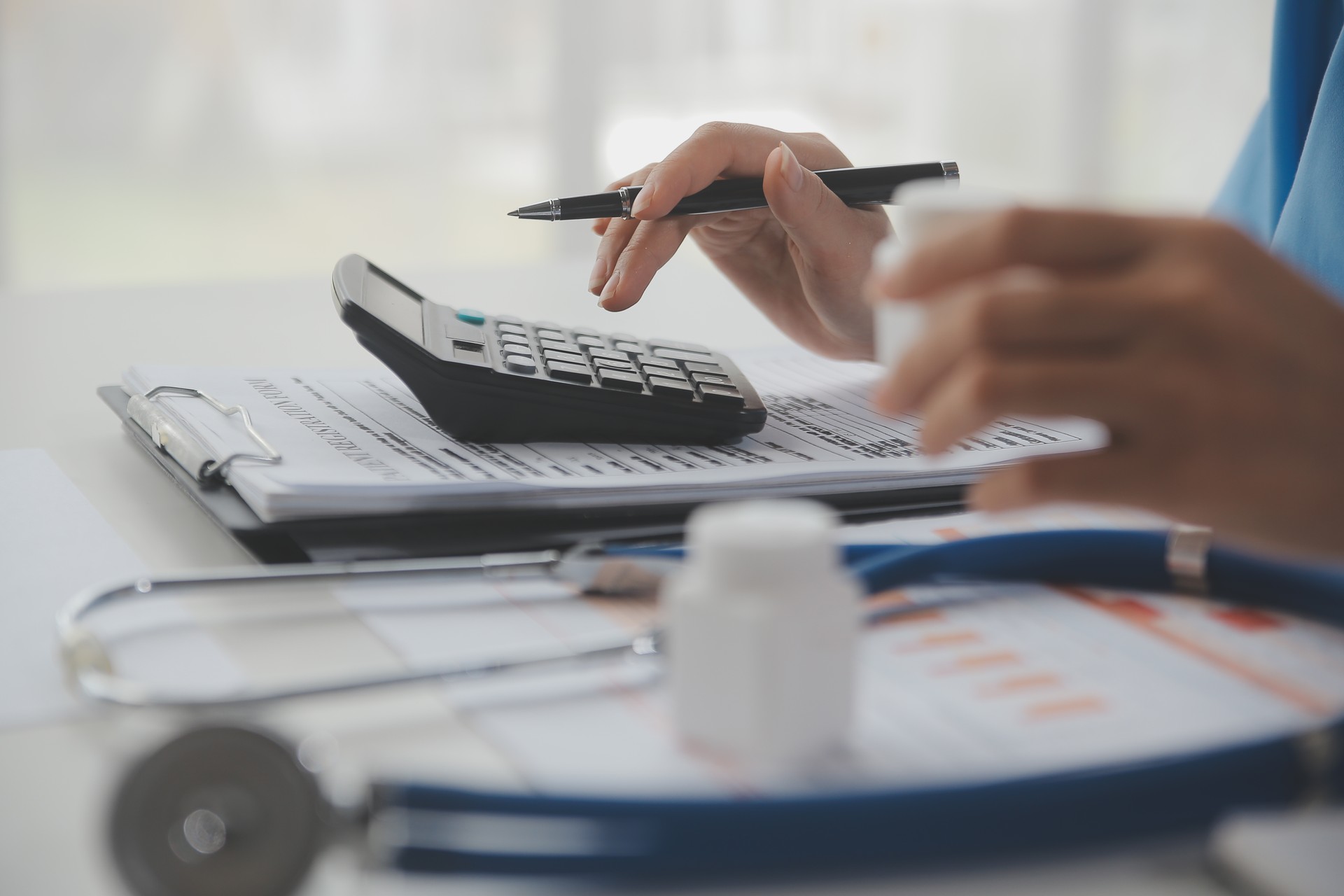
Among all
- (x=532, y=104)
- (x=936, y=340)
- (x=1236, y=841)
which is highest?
(x=532, y=104)

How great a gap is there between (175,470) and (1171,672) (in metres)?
0.41

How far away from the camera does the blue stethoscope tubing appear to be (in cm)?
24

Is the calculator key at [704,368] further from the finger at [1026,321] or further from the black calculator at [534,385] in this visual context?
the finger at [1026,321]

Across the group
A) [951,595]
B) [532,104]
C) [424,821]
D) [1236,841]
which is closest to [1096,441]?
[951,595]

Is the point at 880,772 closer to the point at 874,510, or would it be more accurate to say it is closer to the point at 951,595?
the point at 951,595

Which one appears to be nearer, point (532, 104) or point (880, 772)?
point (880, 772)

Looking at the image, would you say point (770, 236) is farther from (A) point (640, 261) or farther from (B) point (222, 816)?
(B) point (222, 816)

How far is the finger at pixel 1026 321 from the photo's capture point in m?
0.31

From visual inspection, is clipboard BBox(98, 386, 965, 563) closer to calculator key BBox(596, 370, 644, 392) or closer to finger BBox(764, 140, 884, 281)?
calculator key BBox(596, 370, 644, 392)

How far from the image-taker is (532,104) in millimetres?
2959

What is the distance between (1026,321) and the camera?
31 cm

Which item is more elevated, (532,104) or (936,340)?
(532,104)

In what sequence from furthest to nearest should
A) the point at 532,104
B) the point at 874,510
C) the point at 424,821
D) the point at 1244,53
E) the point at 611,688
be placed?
the point at 1244,53 < the point at 532,104 < the point at 874,510 < the point at 611,688 < the point at 424,821

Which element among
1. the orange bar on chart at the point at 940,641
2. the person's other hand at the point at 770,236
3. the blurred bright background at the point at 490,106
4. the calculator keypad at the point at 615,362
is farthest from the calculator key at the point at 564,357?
the blurred bright background at the point at 490,106
